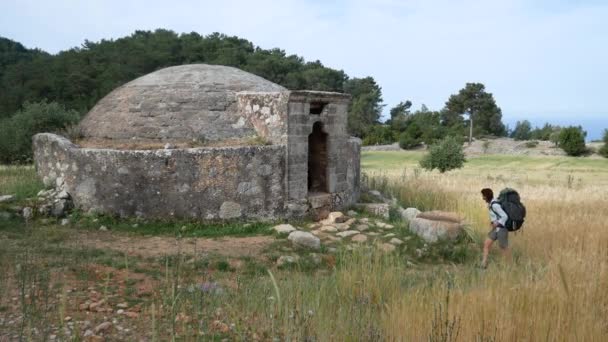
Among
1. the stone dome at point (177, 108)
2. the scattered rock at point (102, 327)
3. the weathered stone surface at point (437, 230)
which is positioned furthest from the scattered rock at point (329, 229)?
the scattered rock at point (102, 327)

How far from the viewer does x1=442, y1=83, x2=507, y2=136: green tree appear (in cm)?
5278

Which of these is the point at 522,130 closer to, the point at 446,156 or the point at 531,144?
the point at 531,144

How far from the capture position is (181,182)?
30.5 feet

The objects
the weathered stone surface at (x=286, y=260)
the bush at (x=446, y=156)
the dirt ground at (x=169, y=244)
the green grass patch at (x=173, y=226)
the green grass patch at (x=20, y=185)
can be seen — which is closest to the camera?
the weathered stone surface at (x=286, y=260)

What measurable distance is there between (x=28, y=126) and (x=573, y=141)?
34.4m

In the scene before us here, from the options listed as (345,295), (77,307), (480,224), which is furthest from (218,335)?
(480,224)

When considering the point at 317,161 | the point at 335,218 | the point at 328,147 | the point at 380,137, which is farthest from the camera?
the point at 380,137

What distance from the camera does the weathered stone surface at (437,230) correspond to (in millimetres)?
8852

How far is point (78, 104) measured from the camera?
25.9 metres

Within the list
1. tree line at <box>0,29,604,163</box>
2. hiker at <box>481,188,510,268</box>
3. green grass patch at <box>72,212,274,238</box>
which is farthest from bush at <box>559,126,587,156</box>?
green grass patch at <box>72,212,274,238</box>

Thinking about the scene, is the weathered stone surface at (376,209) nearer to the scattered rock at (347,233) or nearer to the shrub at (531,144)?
the scattered rock at (347,233)

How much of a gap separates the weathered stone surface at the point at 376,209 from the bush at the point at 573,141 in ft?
103

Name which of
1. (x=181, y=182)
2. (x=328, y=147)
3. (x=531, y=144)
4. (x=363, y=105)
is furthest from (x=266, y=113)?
(x=363, y=105)

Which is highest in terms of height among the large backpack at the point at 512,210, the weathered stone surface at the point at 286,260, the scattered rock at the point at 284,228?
the large backpack at the point at 512,210
